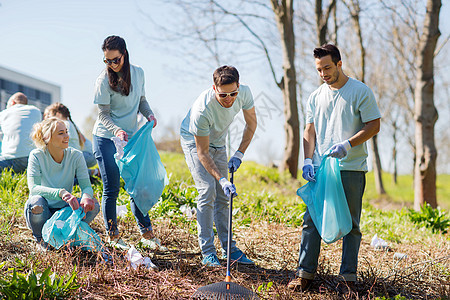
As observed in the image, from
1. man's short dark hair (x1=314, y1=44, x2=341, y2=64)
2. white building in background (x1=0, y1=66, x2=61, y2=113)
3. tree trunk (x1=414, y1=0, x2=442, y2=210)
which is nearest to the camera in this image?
man's short dark hair (x1=314, y1=44, x2=341, y2=64)

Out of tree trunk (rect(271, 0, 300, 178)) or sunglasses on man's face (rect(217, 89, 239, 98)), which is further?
tree trunk (rect(271, 0, 300, 178))

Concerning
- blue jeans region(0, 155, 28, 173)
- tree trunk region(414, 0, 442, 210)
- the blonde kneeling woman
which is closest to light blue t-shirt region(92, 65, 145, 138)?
the blonde kneeling woman

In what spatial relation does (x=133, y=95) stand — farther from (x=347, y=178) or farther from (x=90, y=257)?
(x=347, y=178)

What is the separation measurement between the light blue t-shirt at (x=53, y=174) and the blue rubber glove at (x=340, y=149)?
77.3 inches

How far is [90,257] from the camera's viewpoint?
3.39 metres

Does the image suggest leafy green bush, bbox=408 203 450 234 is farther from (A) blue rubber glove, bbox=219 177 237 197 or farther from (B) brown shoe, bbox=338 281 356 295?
(A) blue rubber glove, bbox=219 177 237 197

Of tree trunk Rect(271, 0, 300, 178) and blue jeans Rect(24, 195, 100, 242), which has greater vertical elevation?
tree trunk Rect(271, 0, 300, 178)

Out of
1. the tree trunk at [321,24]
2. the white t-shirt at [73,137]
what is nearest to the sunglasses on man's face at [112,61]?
the white t-shirt at [73,137]

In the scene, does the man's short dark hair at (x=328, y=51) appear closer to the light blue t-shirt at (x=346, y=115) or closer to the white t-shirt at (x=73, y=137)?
the light blue t-shirt at (x=346, y=115)

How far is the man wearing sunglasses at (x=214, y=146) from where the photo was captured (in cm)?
308

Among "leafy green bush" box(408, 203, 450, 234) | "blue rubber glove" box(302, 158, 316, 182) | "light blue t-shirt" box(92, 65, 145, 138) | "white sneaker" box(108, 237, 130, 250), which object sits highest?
"light blue t-shirt" box(92, 65, 145, 138)

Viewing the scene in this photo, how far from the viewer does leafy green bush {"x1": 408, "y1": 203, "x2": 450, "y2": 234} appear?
19.3ft

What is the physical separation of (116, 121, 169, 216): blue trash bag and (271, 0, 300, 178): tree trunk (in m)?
6.39

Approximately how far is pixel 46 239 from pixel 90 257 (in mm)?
365
